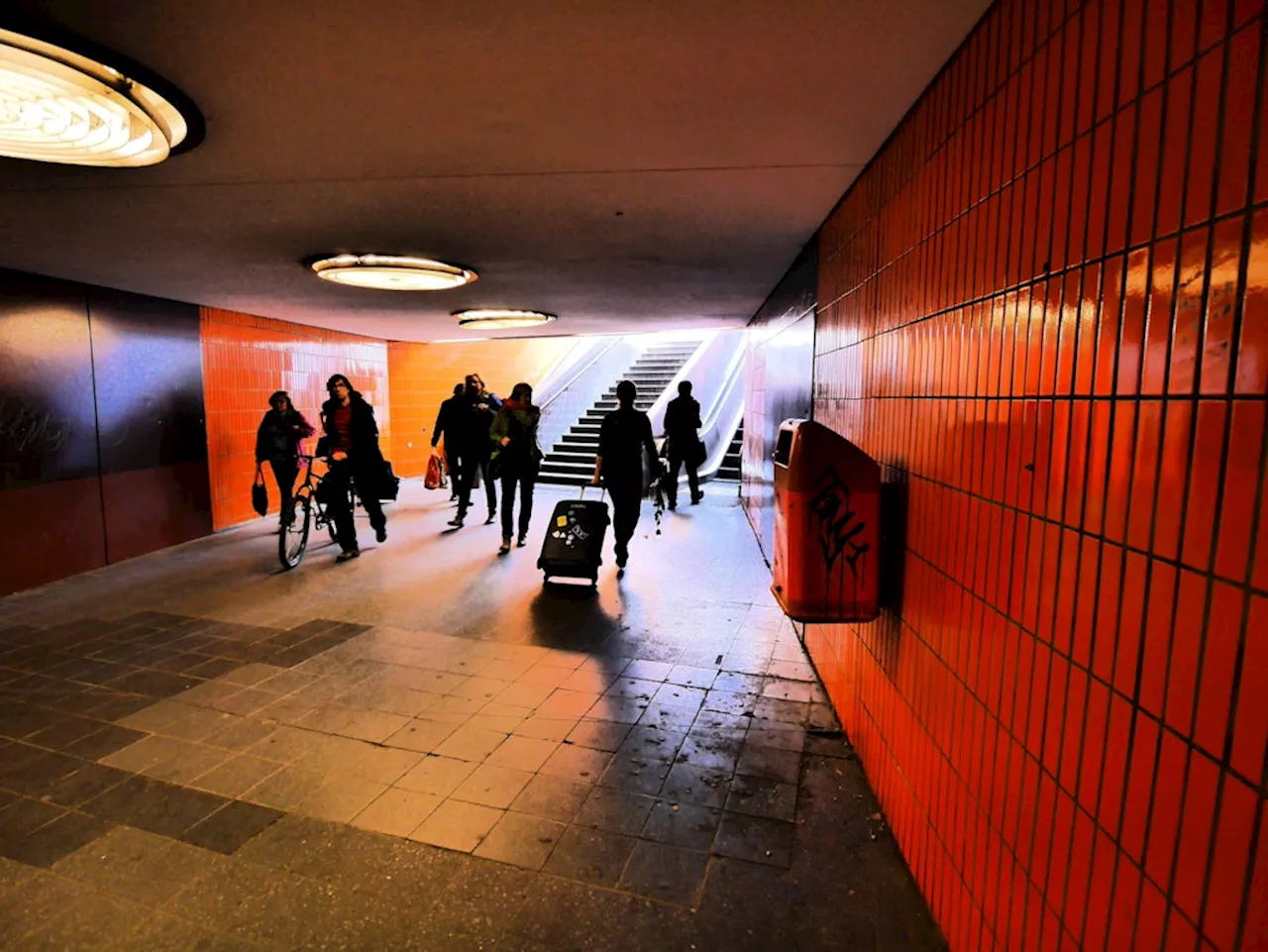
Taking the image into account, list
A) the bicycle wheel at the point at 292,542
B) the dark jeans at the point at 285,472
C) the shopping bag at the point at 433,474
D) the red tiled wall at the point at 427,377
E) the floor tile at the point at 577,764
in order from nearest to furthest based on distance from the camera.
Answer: the floor tile at the point at 577,764, the bicycle wheel at the point at 292,542, the dark jeans at the point at 285,472, the shopping bag at the point at 433,474, the red tiled wall at the point at 427,377

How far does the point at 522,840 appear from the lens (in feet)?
8.34

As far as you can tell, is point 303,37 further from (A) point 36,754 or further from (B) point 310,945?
(A) point 36,754

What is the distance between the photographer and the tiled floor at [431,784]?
2178mm

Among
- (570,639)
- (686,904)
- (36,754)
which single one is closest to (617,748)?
(686,904)

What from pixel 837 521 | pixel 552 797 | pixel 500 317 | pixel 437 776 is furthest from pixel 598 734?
pixel 500 317

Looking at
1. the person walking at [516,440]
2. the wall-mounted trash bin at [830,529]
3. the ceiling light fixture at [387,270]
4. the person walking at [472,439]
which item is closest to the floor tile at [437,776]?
the wall-mounted trash bin at [830,529]

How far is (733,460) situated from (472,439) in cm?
560

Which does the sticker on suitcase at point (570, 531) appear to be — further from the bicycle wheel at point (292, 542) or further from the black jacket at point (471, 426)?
the black jacket at point (471, 426)

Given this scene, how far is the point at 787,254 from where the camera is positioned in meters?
5.18

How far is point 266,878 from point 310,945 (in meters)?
0.40

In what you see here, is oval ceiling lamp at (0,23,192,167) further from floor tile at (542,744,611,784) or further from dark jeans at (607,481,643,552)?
dark jeans at (607,481,643,552)

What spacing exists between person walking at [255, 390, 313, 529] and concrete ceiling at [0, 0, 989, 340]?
1687mm

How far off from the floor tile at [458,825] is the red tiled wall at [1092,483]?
152 cm

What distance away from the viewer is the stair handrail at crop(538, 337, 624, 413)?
44.3 feet
